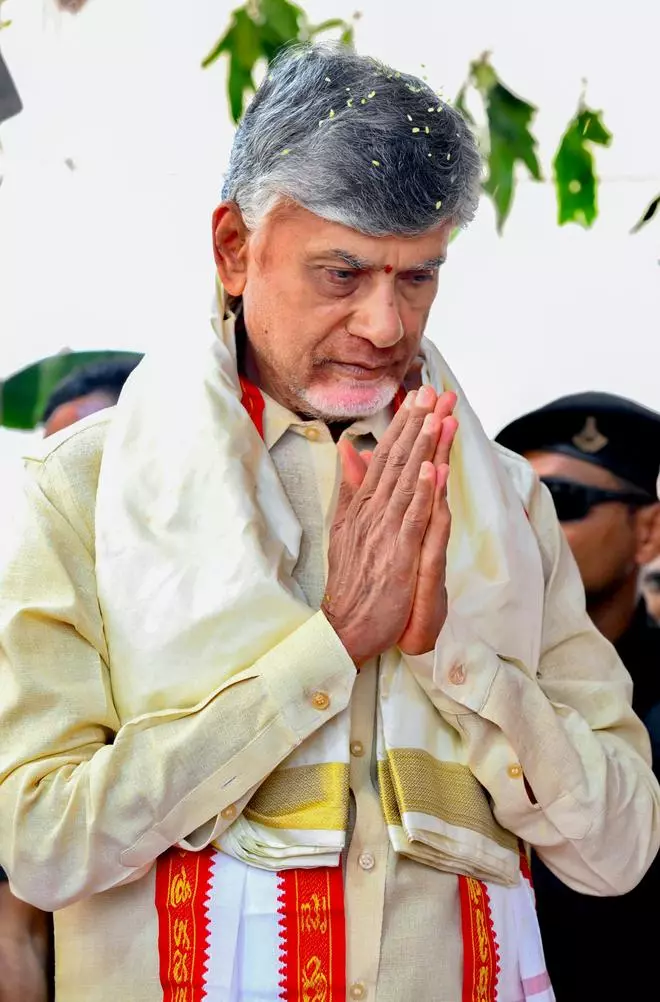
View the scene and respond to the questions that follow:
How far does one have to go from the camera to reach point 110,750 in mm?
1852

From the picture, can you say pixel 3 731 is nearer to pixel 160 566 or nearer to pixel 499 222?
pixel 160 566

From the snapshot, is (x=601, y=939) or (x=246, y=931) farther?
(x=601, y=939)

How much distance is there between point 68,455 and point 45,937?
748 mm

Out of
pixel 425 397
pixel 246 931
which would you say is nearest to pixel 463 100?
pixel 425 397

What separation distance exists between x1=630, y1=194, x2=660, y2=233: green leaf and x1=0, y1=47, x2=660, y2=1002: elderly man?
2.69 ft

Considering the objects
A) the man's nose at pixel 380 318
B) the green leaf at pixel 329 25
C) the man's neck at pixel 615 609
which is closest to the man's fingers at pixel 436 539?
the man's nose at pixel 380 318

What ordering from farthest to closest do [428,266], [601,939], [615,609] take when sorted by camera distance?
[615,609]
[601,939]
[428,266]

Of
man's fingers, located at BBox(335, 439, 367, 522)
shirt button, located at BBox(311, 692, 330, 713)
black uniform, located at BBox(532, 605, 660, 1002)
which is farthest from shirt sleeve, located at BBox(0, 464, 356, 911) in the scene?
black uniform, located at BBox(532, 605, 660, 1002)

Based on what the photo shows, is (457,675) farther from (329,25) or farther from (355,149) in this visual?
(329,25)

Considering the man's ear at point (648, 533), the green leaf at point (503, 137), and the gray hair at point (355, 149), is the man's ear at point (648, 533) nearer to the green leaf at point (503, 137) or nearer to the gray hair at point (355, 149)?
the green leaf at point (503, 137)

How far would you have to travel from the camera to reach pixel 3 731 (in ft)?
6.23

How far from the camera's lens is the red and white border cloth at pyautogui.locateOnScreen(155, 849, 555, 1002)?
189 cm

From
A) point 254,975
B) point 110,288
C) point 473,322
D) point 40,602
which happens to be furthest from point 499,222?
point 254,975

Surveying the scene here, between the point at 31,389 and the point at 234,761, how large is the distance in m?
1.31
